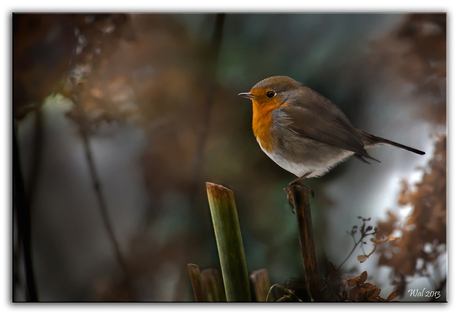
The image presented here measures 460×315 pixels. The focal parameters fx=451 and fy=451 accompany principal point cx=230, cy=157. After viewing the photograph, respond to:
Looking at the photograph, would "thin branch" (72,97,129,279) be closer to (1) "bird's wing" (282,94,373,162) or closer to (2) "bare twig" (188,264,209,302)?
(2) "bare twig" (188,264,209,302)

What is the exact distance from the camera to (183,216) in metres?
2.04

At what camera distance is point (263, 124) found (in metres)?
1.95

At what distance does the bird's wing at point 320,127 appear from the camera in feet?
6.35

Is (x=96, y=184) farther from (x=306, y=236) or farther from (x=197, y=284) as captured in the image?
(x=306, y=236)

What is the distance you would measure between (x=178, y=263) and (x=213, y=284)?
0.60 ft

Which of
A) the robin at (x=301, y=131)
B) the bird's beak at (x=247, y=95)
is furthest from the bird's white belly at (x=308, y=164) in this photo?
the bird's beak at (x=247, y=95)

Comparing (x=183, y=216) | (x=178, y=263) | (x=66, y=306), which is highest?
(x=183, y=216)

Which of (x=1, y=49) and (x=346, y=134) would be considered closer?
(x=346, y=134)

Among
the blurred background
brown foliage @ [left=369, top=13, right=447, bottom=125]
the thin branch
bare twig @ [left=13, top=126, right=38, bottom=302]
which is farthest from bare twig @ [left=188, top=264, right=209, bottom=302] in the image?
brown foliage @ [left=369, top=13, right=447, bottom=125]

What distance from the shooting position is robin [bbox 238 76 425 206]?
1.93m

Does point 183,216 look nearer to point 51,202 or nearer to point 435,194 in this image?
point 51,202

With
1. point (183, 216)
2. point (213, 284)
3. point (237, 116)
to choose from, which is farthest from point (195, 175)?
point (213, 284)

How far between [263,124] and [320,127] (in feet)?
0.81

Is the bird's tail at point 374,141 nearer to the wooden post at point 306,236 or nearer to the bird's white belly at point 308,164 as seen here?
the bird's white belly at point 308,164
